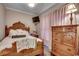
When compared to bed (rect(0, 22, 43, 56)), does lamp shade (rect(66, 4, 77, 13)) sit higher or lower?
higher

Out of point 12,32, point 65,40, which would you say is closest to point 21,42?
point 12,32

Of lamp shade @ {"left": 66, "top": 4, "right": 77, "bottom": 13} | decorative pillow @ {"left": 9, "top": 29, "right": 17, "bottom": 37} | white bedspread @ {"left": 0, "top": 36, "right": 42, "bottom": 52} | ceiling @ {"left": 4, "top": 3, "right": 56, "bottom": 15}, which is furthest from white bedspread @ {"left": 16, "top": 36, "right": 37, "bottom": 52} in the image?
lamp shade @ {"left": 66, "top": 4, "right": 77, "bottom": 13}

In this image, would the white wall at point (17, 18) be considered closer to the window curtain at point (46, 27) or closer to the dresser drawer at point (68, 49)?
the window curtain at point (46, 27)

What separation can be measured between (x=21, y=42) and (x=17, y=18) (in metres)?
0.38

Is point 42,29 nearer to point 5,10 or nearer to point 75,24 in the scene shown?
point 75,24

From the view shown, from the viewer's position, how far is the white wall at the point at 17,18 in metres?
1.76

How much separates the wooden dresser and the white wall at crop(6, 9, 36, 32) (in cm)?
40

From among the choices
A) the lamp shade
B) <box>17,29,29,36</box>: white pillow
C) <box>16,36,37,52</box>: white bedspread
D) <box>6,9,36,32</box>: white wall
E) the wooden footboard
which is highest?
the lamp shade

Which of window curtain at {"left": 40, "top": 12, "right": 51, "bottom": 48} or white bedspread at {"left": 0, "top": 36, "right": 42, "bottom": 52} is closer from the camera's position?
white bedspread at {"left": 0, "top": 36, "right": 42, "bottom": 52}

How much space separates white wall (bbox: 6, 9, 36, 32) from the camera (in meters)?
1.76

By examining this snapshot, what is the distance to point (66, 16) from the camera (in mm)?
1776

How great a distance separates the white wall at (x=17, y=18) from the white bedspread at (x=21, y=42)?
0.60 ft

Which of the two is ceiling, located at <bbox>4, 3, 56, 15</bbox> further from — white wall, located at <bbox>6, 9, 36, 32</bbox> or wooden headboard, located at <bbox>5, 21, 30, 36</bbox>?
wooden headboard, located at <bbox>5, 21, 30, 36</bbox>

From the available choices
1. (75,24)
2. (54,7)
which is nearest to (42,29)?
(54,7)
